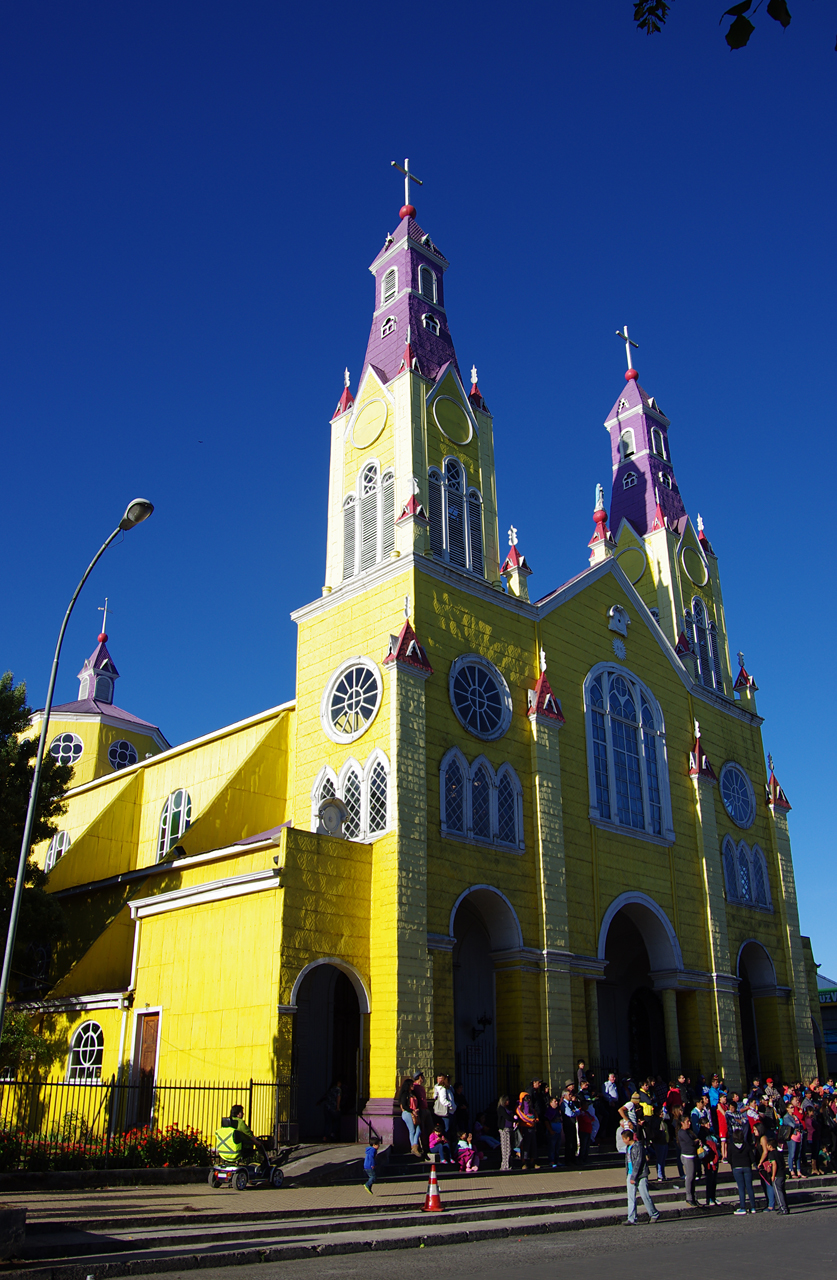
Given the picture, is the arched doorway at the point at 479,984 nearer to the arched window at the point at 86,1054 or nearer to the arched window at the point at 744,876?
the arched window at the point at 86,1054

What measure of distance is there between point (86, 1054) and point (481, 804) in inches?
425

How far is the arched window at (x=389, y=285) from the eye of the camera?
31.9 metres

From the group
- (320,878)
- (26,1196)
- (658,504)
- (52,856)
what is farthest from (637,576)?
(26,1196)

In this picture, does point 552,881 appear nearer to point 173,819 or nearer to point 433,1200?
point 433,1200

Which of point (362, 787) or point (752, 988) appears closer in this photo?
point (362, 787)

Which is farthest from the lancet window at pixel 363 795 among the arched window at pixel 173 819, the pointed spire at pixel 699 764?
the pointed spire at pixel 699 764

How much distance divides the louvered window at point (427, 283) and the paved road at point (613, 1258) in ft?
83.8

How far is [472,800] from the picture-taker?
2438cm

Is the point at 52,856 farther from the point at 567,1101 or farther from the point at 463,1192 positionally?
the point at 463,1192

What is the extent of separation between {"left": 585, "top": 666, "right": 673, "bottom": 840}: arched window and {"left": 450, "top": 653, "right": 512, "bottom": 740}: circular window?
369cm

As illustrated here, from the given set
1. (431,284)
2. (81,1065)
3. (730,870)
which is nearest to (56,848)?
(81,1065)

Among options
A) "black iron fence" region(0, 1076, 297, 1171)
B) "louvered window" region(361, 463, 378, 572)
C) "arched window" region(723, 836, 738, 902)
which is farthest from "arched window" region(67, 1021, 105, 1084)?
"arched window" region(723, 836, 738, 902)

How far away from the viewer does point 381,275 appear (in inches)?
1281

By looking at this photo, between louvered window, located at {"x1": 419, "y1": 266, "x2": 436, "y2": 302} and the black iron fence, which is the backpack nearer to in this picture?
the black iron fence
